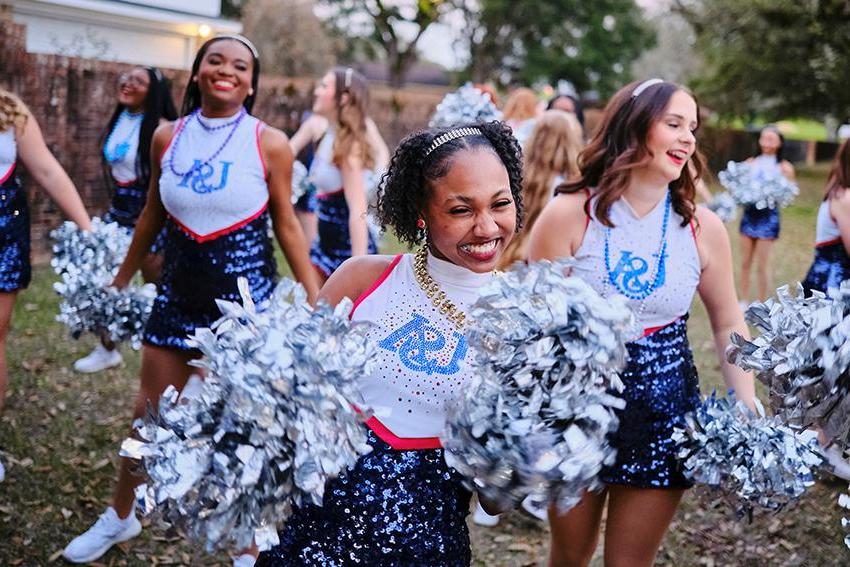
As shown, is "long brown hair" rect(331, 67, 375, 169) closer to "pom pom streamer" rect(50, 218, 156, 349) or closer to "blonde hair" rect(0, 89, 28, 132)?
"pom pom streamer" rect(50, 218, 156, 349)

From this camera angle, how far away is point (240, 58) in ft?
11.8

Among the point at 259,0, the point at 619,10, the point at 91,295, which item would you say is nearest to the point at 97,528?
the point at 91,295

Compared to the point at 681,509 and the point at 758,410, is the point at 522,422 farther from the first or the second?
the point at 681,509

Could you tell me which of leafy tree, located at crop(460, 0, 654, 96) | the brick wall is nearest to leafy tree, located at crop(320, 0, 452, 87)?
leafy tree, located at crop(460, 0, 654, 96)

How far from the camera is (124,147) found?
256 inches

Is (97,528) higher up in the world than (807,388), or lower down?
lower down

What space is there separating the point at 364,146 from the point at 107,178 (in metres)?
2.22

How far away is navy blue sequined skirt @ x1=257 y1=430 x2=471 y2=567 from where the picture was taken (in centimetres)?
222

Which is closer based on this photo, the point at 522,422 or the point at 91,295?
the point at 522,422

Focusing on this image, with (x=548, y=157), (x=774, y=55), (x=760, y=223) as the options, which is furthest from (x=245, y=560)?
(x=774, y=55)

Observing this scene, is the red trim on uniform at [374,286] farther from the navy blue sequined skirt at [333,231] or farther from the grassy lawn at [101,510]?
the navy blue sequined skirt at [333,231]

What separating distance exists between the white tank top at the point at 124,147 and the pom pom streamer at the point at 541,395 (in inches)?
203

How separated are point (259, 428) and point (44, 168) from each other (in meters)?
3.12

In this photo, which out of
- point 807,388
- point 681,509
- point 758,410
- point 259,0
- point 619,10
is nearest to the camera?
point 807,388
